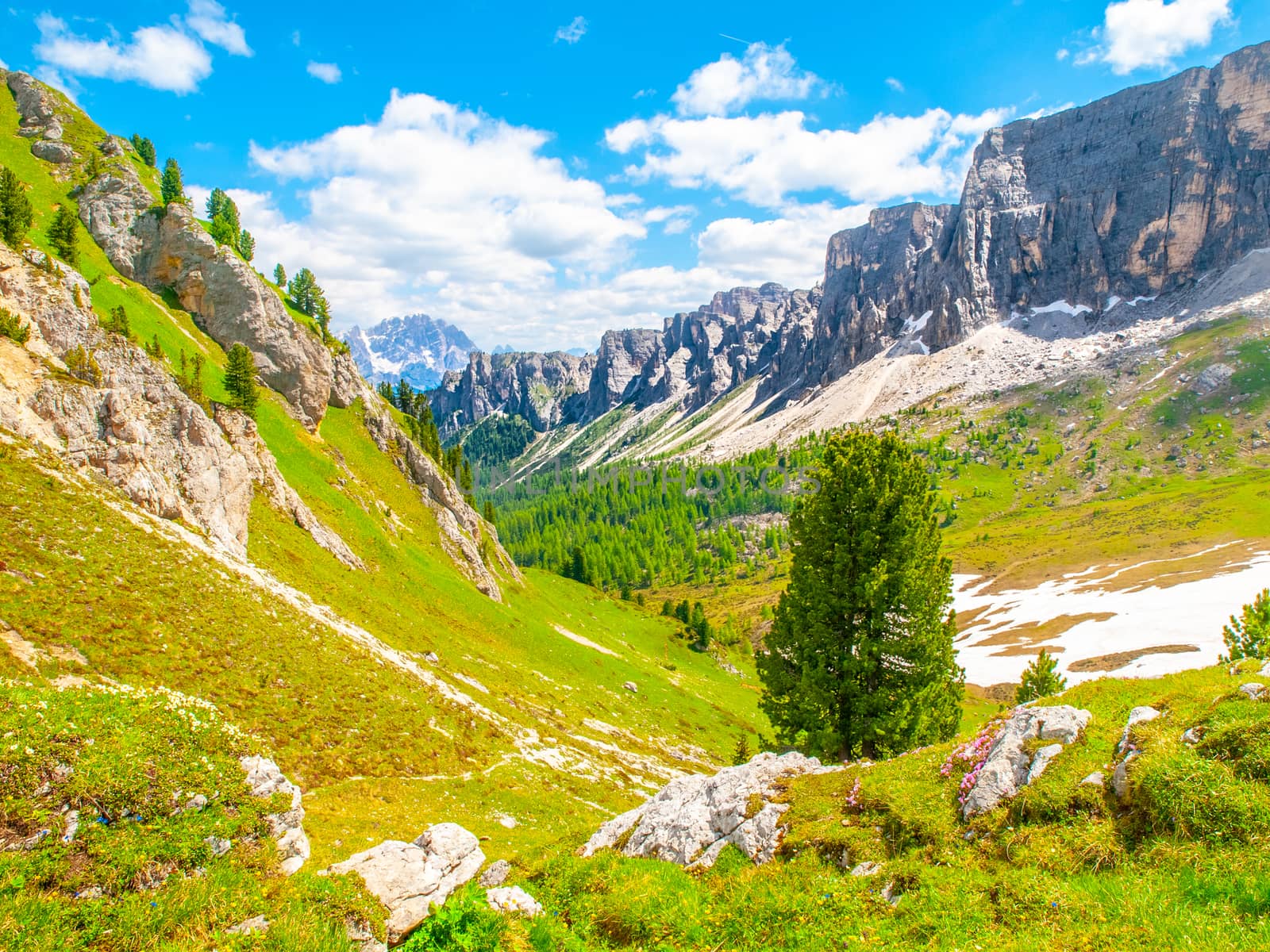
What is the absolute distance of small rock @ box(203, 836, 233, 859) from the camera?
9.22m

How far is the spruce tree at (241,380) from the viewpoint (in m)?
48.0

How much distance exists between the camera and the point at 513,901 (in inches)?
396

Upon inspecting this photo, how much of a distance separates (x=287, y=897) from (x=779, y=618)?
1784 cm

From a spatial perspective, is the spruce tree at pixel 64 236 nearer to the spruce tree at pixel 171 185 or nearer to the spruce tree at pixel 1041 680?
the spruce tree at pixel 171 185

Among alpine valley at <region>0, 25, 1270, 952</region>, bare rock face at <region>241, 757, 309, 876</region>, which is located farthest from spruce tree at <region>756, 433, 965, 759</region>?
bare rock face at <region>241, 757, 309, 876</region>

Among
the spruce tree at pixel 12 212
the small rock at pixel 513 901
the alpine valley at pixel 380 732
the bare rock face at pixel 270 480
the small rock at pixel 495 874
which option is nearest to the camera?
the alpine valley at pixel 380 732

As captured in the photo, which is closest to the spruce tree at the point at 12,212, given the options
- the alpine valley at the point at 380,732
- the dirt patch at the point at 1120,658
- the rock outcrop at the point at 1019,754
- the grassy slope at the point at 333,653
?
the alpine valley at the point at 380,732

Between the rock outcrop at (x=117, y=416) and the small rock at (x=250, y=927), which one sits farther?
the rock outcrop at (x=117, y=416)

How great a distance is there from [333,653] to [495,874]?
2127 cm

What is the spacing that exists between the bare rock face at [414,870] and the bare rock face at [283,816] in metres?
0.68

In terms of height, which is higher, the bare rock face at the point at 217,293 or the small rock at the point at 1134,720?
the bare rock face at the point at 217,293

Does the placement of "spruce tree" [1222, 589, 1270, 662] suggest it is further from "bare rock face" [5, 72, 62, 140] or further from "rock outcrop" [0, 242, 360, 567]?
"bare rock face" [5, 72, 62, 140]

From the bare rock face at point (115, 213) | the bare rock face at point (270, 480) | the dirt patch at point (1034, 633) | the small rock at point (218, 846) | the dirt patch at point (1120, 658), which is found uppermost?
the bare rock face at point (115, 213)

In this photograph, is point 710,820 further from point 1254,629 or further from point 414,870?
point 1254,629
